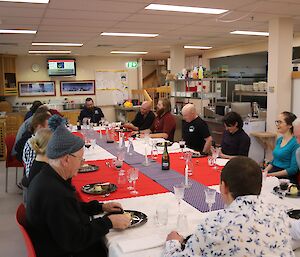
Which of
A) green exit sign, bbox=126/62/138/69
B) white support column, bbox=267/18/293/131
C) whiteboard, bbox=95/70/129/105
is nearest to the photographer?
white support column, bbox=267/18/293/131

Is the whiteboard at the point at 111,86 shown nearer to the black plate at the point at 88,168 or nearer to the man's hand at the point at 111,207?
the black plate at the point at 88,168

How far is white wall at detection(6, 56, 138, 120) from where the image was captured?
450 inches

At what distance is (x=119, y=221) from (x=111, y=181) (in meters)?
1.08

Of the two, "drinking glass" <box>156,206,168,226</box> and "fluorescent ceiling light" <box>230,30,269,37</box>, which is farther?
"fluorescent ceiling light" <box>230,30,269,37</box>

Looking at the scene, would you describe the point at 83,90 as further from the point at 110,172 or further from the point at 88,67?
the point at 110,172

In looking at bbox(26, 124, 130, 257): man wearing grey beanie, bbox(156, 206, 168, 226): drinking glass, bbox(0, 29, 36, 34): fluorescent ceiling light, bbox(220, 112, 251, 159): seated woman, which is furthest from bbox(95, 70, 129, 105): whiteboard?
bbox(156, 206, 168, 226): drinking glass

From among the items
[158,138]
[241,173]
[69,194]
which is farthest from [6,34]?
[241,173]

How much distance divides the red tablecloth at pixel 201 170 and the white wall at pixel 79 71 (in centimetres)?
856

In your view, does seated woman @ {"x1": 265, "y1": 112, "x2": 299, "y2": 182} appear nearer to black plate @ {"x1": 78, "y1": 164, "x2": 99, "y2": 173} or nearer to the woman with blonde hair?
black plate @ {"x1": 78, "y1": 164, "x2": 99, "y2": 173}

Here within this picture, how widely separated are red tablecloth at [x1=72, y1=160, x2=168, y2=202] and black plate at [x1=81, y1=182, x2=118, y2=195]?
0.09 ft

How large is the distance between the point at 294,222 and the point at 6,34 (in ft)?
22.3

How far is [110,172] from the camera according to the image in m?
3.44

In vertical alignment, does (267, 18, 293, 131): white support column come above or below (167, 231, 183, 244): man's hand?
above

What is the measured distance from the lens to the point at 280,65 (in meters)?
6.14
